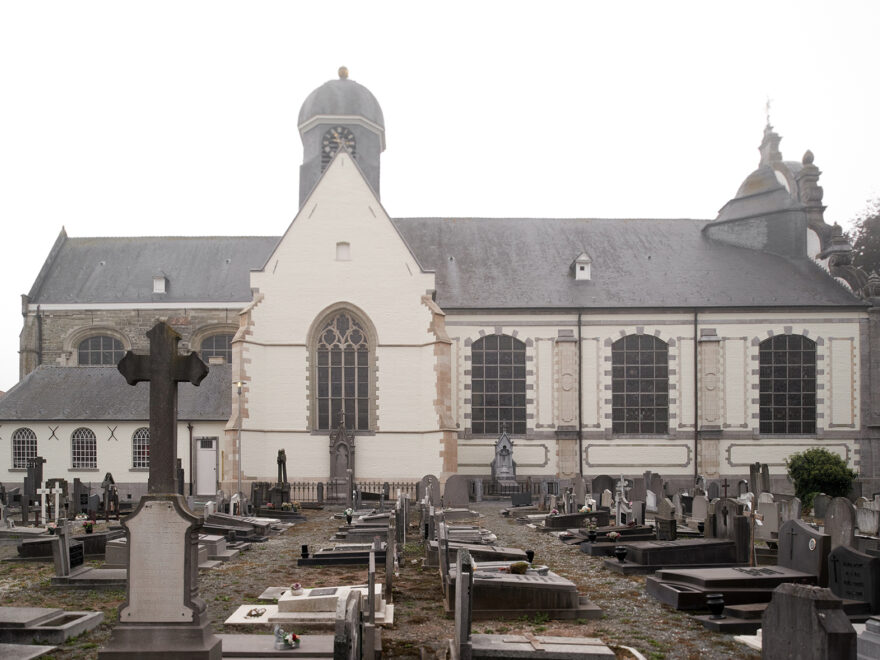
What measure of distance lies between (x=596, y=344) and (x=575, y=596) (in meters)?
20.8

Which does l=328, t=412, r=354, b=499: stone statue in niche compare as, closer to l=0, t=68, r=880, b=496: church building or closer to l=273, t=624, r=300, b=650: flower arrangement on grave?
l=0, t=68, r=880, b=496: church building

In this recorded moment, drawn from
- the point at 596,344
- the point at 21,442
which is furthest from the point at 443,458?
the point at 21,442

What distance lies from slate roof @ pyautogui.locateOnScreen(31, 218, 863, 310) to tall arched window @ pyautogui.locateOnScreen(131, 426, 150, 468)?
7703 millimetres

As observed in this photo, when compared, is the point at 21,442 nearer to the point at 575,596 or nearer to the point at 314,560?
the point at 314,560

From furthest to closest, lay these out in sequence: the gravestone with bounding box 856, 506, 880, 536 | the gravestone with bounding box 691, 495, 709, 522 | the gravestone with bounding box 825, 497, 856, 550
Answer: the gravestone with bounding box 691, 495, 709, 522
the gravestone with bounding box 856, 506, 880, 536
the gravestone with bounding box 825, 497, 856, 550

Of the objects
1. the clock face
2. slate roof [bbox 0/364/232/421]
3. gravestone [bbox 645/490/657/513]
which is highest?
the clock face

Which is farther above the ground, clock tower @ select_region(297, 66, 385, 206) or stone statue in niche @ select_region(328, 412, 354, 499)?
clock tower @ select_region(297, 66, 385, 206)

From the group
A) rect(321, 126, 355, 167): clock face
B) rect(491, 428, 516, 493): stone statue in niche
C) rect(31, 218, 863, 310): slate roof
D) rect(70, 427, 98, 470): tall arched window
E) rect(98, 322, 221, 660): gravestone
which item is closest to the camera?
rect(98, 322, 221, 660): gravestone

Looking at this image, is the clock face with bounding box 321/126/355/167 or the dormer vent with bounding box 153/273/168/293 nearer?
the clock face with bounding box 321/126/355/167

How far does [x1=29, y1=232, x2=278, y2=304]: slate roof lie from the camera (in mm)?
35281

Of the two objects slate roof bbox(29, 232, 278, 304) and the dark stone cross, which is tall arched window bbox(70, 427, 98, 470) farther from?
the dark stone cross

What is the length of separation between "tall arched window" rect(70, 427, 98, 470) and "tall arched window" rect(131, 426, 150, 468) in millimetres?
1350

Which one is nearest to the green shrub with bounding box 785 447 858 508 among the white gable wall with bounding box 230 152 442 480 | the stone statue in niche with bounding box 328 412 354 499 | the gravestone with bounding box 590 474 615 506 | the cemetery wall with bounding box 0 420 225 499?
the gravestone with bounding box 590 474 615 506

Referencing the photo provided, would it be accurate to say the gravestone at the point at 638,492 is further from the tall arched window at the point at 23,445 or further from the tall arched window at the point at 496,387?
the tall arched window at the point at 23,445
